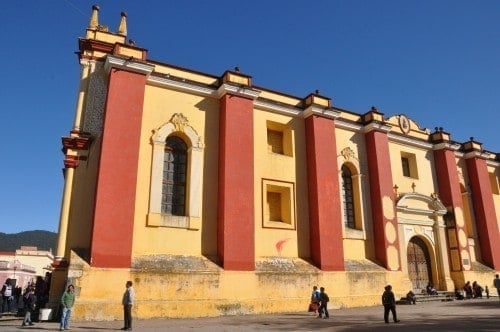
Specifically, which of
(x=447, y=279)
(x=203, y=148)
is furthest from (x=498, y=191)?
(x=203, y=148)

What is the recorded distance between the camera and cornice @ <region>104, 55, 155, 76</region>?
14.0 meters

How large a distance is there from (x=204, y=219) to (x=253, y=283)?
2858 millimetres

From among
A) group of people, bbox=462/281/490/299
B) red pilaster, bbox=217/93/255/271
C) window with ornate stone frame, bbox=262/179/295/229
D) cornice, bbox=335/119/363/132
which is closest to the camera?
red pilaster, bbox=217/93/255/271

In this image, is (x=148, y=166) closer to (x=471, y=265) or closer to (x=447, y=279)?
(x=447, y=279)

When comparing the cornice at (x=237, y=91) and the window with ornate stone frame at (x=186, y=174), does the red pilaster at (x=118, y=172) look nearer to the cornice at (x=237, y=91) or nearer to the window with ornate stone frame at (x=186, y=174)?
the window with ornate stone frame at (x=186, y=174)

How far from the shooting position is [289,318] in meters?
12.8

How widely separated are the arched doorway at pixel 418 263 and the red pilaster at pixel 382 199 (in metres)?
1.77

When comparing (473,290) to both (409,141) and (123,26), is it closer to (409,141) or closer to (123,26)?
(409,141)

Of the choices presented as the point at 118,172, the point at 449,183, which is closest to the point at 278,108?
the point at 118,172

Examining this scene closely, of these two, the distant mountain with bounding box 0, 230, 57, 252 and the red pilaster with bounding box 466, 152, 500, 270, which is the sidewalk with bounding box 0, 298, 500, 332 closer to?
the red pilaster with bounding box 466, 152, 500, 270

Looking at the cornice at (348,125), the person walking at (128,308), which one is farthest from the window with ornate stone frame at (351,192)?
the person walking at (128,308)

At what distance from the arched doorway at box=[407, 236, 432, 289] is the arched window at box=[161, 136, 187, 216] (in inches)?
467

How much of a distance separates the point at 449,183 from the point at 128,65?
17.4 metres

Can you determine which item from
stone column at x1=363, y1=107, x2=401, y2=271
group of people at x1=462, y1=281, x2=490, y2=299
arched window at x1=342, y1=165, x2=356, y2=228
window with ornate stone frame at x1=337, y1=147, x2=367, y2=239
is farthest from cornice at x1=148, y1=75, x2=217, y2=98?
group of people at x1=462, y1=281, x2=490, y2=299
